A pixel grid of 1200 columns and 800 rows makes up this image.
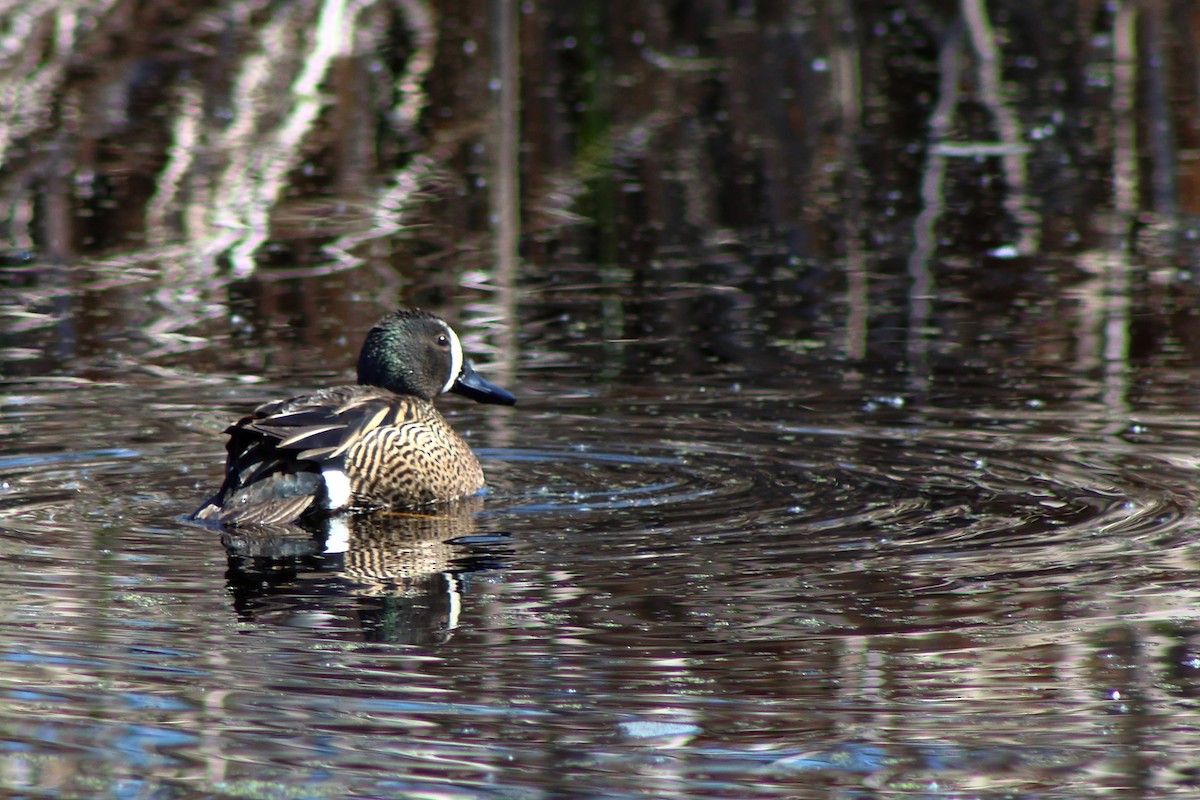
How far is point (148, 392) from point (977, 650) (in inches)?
194

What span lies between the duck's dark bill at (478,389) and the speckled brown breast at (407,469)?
0.67m

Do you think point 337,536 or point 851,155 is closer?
point 337,536

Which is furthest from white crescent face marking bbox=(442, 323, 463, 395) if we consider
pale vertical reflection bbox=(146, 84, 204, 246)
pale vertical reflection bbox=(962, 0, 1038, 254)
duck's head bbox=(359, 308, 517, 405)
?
pale vertical reflection bbox=(146, 84, 204, 246)

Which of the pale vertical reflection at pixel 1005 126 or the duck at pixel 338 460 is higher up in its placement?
the pale vertical reflection at pixel 1005 126

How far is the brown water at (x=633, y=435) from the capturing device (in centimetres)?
486

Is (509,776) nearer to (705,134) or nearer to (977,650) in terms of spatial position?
(977,650)

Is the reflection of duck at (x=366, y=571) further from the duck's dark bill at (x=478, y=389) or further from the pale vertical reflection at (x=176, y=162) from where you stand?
the pale vertical reflection at (x=176, y=162)

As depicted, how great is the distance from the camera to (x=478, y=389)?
8.56 m

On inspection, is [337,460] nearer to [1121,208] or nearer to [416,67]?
[1121,208]

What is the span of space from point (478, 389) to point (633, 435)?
701 mm

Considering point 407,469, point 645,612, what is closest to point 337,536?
point 407,469

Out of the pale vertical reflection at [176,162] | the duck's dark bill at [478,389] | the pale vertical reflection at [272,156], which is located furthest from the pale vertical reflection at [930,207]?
the pale vertical reflection at [176,162]

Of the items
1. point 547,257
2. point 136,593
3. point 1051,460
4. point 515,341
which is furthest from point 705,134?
point 136,593

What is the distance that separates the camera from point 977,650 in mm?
5539
